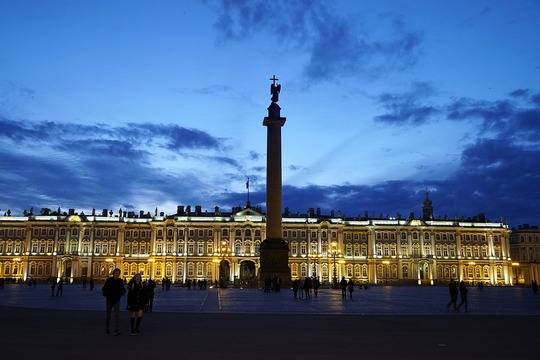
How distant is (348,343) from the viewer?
1177cm

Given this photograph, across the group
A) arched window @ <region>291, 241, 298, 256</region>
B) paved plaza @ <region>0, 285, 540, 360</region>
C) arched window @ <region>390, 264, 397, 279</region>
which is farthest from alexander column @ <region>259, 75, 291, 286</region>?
arched window @ <region>390, 264, 397, 279</region>

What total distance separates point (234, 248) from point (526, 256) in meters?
58.4

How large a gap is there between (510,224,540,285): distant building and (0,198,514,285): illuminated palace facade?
8.52m

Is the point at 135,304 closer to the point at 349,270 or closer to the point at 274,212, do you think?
the point at 274,212

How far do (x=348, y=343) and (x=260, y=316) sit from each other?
7600 mm

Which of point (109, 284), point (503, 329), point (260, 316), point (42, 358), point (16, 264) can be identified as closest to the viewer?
point (42, 358)

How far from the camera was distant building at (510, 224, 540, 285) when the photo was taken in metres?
113

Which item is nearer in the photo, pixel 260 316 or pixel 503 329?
pixel 503 329

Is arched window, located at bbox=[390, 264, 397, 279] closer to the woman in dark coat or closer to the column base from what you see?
the column base

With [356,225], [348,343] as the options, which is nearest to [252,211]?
[356,225]

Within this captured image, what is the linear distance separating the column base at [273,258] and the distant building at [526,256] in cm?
8054

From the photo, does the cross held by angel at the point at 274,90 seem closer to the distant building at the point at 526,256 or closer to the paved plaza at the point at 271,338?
the paved plaza at the point at 271,338

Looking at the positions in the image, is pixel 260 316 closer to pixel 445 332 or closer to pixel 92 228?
pixel 445 332

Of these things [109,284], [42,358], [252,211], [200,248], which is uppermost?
[252,211]
